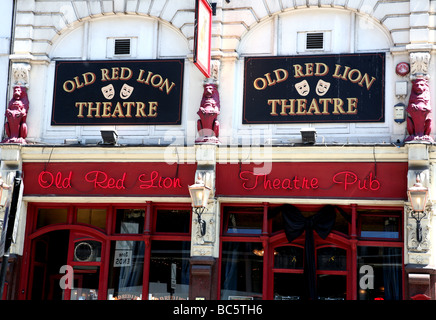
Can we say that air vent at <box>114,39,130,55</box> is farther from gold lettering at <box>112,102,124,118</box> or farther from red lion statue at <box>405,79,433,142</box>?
red lion statue at <box>405,79,433,142</box>

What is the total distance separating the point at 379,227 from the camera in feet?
52.0

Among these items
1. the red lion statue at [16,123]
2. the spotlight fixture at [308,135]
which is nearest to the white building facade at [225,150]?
the spotlight fixture at [308,135]

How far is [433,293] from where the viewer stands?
49.0 ft

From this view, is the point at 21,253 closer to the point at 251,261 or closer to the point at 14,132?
the point at 14,132

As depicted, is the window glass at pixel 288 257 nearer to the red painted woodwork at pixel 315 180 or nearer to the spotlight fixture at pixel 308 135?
the red painted woodwork at pixel 315 180

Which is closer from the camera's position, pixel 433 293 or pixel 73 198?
pixel 433 293

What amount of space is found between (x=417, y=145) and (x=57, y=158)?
27.8ft

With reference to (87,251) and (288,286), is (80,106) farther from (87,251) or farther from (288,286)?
(288,286)

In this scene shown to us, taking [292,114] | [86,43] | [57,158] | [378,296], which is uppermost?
[86,43]

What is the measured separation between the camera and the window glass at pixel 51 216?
57.2 ft

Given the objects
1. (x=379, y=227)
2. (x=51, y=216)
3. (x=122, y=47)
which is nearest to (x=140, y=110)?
(x=122, y=47)

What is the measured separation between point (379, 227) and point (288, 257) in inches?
85.7

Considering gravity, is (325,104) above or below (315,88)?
below
